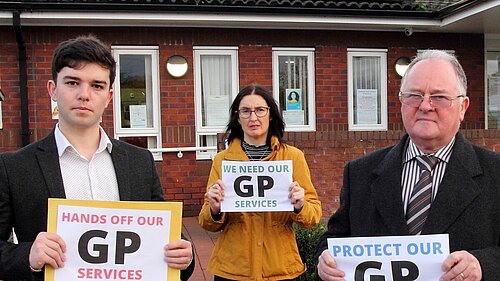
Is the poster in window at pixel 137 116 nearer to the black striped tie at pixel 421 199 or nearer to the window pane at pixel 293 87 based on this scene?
the window pane at pixel 293 87

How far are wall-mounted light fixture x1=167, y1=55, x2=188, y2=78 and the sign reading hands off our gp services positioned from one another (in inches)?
261

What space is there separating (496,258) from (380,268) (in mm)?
490

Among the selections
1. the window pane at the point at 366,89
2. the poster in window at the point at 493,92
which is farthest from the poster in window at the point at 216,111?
the poster in window at the point at 493,92

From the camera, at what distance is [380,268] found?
2.31 metres

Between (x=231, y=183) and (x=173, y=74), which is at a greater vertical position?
(x=173, y=74)

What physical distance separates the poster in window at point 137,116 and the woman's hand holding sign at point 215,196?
225 inches

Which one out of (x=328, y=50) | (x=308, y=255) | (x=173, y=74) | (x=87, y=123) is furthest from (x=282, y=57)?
(x=87, y=123)

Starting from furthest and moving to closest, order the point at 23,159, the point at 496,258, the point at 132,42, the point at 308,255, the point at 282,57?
the point at 282,57 → the point at 132,42 → the point at 308,255 → the point at 23,159 → the point at 496,258

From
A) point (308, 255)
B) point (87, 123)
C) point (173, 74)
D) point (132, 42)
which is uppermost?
point (132, 42)

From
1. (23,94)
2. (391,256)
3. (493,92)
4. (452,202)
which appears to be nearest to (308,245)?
(391,256)

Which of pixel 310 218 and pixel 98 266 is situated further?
pixel 310 218

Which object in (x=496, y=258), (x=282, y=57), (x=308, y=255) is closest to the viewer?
(x=496, y=258)

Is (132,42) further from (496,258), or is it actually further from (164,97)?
(496,258)

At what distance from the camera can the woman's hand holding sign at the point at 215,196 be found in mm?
3365
